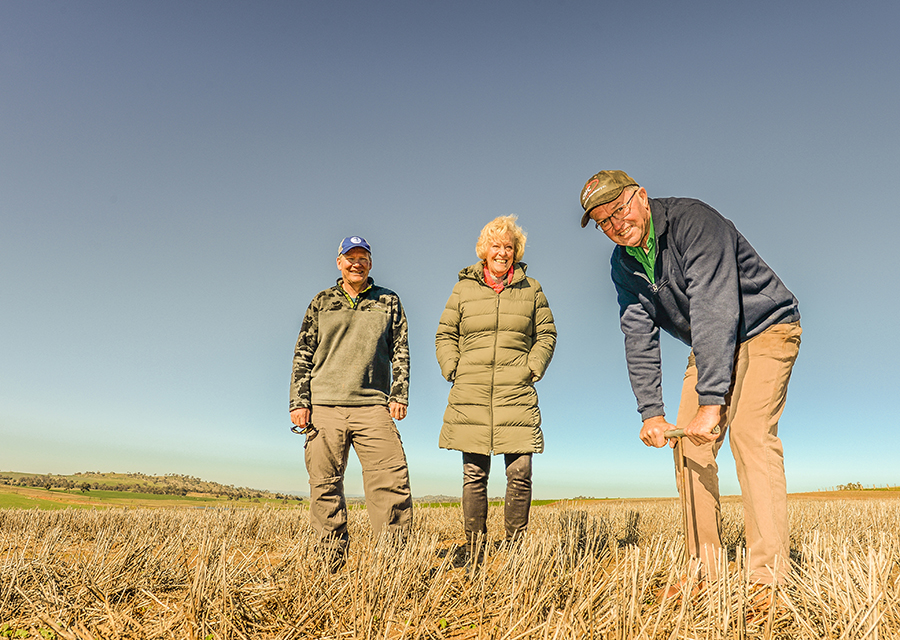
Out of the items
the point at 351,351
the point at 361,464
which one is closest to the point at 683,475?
the point at 361,464

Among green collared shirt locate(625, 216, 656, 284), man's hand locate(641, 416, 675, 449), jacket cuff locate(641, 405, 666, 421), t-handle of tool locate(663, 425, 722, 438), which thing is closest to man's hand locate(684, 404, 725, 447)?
t-handle of tool locate(663, 425, 722, 438)

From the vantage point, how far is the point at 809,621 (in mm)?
2189

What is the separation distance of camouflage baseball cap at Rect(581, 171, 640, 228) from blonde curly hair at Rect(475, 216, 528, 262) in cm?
151

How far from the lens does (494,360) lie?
442 cm

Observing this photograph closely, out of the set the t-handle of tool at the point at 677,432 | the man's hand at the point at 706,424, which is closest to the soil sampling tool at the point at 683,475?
the t-handle of tool at the point at 677,432

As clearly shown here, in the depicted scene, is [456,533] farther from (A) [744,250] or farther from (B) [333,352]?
(A) [744,250]

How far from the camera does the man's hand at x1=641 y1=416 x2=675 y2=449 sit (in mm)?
3207

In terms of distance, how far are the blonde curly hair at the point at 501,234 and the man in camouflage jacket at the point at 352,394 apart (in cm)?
87

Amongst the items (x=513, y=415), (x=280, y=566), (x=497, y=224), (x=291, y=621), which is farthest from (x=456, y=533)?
(x=291, y=621)

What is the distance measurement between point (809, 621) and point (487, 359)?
105 inches

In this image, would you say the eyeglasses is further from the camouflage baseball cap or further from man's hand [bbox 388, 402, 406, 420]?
man's hand [bbox 388, 402, 406, 420]

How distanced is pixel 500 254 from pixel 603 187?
1621 mm

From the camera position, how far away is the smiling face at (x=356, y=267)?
4672mm

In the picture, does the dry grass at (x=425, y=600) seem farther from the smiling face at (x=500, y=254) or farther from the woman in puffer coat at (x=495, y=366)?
the smiling face at (x=500, y=254)
